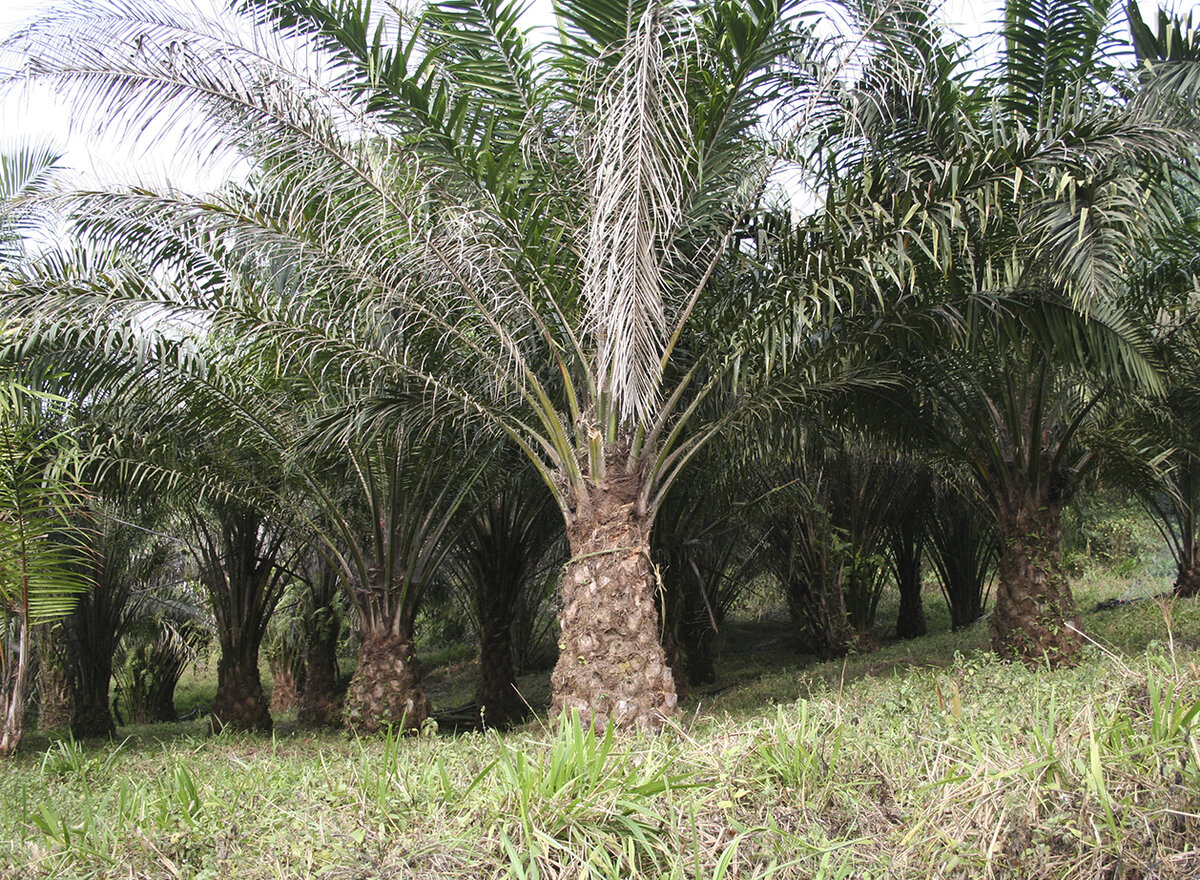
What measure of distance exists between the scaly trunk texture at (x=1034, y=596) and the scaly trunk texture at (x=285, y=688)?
14683 millimetres

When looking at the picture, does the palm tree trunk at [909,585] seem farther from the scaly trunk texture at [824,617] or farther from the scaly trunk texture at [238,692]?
the scaly trunk texture at [238,692]

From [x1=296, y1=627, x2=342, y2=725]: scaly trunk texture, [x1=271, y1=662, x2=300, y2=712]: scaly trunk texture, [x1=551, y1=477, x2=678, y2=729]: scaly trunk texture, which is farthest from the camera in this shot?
[x1=271, y1=662, x2=300, y2=712]: scaly trunk texture

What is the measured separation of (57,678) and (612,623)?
10.5 m

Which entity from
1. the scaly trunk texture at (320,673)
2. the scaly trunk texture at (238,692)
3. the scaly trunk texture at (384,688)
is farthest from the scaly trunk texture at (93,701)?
the scaly trunk texture at (384,688)

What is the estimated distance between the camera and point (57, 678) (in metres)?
12.9

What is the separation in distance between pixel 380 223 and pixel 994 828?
5368mm

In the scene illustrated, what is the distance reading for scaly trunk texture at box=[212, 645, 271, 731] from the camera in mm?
11047

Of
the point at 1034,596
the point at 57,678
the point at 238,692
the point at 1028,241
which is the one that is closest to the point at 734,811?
the point at 1028,241

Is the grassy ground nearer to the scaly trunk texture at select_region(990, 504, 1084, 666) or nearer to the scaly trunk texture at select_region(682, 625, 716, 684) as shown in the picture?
the scaly trunk texture at select_region(990, 504, 1084, 666)

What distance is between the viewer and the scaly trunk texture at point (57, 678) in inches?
490

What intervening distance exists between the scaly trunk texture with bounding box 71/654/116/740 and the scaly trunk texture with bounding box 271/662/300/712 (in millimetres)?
5859

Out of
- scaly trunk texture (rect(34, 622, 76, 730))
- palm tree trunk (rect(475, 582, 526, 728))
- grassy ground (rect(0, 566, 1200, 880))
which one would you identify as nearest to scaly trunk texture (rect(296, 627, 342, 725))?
scaly trunk texture (rect(34, 622, 76, 730))

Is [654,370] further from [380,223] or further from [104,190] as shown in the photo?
[104,190]

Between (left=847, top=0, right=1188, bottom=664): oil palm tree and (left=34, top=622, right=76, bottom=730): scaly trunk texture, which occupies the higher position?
(left=847, top=0, right=1188, bottom=664): oil palm tree
